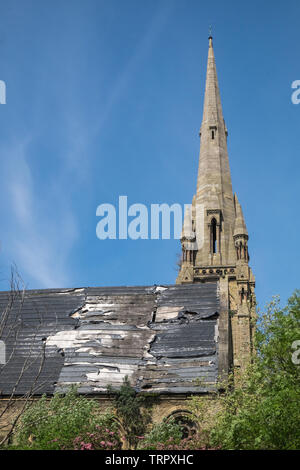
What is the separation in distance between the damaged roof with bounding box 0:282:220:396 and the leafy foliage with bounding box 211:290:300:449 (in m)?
2.21

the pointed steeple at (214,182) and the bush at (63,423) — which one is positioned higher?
the pointed steeple at (214,182)

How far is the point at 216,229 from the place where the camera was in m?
60.1

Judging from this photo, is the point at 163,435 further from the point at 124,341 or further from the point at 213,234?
the point at 213,234

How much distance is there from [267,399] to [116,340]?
9.31 meters

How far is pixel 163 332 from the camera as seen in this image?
25.2 metres

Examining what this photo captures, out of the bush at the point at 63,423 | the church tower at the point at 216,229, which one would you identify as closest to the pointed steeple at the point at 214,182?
the church tower at the point at 216,229

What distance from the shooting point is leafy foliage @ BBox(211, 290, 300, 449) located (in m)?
16.6

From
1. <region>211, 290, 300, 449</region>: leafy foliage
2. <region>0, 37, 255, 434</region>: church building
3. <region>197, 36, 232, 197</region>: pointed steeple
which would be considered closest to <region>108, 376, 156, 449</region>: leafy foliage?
<region>0, 37, 255, 434</region>: church building

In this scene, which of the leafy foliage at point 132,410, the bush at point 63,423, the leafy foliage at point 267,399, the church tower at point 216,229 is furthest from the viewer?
the church tower at point 216,229

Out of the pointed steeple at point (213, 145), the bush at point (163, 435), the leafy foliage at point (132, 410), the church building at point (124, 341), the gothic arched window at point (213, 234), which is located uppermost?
the pointed steeple at point (213, 145)

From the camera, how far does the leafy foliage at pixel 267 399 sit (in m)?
16.6

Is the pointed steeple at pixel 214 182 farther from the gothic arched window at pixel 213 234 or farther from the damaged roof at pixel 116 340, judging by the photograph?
the damaged roof at pixel 116 340

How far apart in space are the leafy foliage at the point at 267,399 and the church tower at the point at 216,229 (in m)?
27.0

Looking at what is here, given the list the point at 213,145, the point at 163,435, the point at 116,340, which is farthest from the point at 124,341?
the point at 213,145
